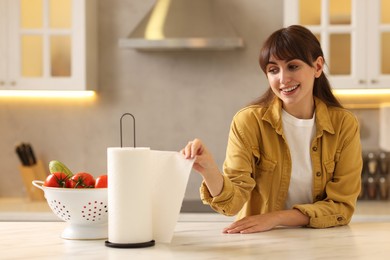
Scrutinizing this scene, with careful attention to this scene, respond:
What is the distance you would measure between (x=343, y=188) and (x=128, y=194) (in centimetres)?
91

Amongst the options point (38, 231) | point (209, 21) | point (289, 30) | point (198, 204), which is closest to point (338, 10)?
point (209, 21)

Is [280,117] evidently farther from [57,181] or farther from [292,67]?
[57,181]

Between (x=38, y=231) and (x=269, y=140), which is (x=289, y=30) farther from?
(x=38, y=231)

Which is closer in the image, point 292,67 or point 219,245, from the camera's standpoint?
point 219,245

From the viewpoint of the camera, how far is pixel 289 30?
2.43 meters

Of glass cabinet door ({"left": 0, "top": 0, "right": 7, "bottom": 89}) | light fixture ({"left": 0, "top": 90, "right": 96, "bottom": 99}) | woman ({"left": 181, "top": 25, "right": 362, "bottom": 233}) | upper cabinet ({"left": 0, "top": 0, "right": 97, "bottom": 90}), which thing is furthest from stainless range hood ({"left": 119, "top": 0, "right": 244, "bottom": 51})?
woman ({"left": 181, "top": 25, "right": 362, "bottom": 233})

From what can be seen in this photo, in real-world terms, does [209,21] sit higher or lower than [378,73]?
higher

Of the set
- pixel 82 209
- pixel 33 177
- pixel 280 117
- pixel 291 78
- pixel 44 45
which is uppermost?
pixel 44 45

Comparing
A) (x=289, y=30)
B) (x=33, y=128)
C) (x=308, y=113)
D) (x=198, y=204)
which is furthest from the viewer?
(x=33, y=128)

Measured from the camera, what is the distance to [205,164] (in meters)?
2.11

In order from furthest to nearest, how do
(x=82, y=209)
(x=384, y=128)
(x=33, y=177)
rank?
(x=33, y=177) → (x=384, y=128) → (x=82, y=209)

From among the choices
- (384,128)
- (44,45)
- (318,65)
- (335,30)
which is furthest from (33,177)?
(318,65)

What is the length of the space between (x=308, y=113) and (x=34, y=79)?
6.56 feet

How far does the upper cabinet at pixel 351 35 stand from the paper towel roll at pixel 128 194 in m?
2.31
